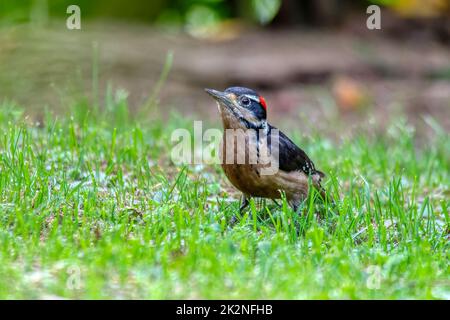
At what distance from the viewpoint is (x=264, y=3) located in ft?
51.4

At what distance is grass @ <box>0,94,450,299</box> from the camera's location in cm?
518

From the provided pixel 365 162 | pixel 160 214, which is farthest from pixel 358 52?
pixel 160 214

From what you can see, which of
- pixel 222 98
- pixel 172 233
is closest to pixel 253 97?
pixel 222 98

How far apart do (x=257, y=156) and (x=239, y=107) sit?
475 millimetres

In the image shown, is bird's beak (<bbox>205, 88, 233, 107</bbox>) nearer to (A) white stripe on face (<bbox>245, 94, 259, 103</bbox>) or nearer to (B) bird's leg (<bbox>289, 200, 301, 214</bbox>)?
(A) white stripe on face (<bbox>245, 94, 259, 103</bbox>)

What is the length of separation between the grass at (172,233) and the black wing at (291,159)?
0.28 meters

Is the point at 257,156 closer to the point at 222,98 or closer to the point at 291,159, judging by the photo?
the point at 291,159

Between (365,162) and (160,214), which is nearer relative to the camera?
(160,214)

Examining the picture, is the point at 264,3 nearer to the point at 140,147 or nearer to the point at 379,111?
the point at 379,111

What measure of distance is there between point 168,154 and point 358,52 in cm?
713

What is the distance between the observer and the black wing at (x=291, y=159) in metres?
6.89

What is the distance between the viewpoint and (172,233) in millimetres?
5930

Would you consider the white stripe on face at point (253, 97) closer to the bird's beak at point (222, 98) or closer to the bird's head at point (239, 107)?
the bird's head at point (239, 107)
